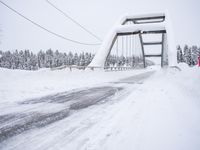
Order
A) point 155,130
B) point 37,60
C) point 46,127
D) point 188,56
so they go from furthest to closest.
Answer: point 37,60 → point 188,56 → point 46,127 → point 155,130

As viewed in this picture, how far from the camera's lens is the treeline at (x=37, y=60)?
283 feet

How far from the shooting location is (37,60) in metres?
93.2

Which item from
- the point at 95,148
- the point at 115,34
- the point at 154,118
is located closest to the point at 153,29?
the point at 115,34

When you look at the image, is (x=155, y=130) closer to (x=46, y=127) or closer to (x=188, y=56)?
(x=46, y=127)

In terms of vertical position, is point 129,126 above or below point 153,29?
Answer: below

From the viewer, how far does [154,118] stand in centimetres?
343

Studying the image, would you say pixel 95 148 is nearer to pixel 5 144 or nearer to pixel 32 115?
pixel 5 144

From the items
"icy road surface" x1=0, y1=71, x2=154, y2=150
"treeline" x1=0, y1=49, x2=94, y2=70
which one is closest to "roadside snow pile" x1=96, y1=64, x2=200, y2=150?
"icy road surface" x1=0, y1=71, x2=154, y2=150

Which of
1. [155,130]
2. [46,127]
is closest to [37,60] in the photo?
[46,127]

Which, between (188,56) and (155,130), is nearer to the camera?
(155,130)

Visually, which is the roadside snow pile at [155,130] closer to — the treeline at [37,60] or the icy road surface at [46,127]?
the icy road surface at [46,127]

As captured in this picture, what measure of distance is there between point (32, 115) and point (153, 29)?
858 inches

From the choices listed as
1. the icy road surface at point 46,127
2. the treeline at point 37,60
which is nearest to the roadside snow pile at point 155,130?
the icy road surface at point 46,127

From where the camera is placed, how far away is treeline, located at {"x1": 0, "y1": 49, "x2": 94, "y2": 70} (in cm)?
8631
